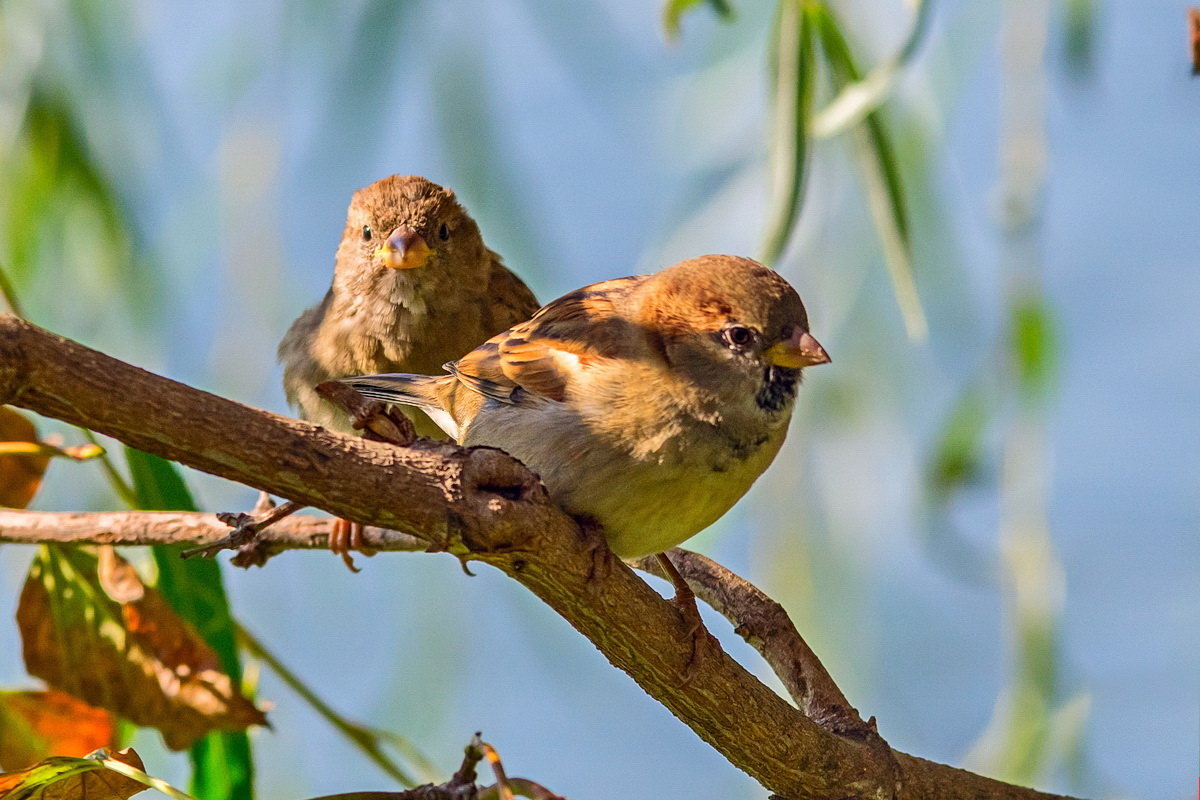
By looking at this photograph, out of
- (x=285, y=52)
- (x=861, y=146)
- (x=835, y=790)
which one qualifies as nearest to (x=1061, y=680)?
(x=835, y=790)

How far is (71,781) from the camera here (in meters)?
1.59

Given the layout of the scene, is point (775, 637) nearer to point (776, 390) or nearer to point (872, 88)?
point (776, 390)

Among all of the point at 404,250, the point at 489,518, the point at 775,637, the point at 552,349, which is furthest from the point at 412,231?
the point at 489,518

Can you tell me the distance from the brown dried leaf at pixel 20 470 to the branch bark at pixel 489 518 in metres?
0.92

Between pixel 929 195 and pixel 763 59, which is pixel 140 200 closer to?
pixel 763 59

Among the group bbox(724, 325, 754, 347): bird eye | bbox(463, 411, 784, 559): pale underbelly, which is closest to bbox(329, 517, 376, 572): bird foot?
bbox(463, 411, 784, 559): pale underbelly

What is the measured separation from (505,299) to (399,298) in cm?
26

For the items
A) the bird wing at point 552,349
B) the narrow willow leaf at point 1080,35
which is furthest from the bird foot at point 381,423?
the narrow willow leaf at point 1080,35

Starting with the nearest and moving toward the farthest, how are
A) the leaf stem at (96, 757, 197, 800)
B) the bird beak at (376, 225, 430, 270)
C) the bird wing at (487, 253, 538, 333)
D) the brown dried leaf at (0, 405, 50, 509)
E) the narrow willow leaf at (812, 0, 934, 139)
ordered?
the leaf stem at (96, 757, 197, 800) → the narrow willow leaf at (812, 0, 934, 139) → the brown dried leaf at (0, 405, 50, 509) → the bird beak at (376, 225, 430, 270) → the bird wing at (487, 253, 538, 333)

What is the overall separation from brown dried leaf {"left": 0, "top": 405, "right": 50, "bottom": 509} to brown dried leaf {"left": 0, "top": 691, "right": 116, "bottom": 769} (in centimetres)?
34

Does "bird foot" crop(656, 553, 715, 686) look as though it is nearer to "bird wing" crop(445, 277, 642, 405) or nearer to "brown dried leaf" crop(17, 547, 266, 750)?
"bird wing" crop(445, 277, 642, 405)

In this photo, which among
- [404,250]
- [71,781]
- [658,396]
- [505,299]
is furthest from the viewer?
[505,299]

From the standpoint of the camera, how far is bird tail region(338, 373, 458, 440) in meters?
2.25

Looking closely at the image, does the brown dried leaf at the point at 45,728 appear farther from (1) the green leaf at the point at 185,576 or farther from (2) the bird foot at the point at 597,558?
(2) the bird foot at the point at 597,558
